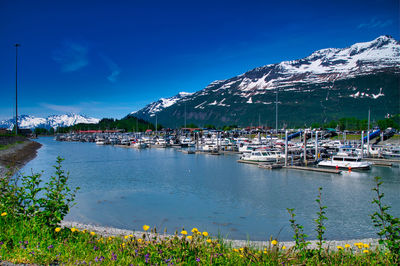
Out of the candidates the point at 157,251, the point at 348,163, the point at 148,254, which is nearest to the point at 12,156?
the point at 148,254

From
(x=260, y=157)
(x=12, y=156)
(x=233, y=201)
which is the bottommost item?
(x=233, y=201)

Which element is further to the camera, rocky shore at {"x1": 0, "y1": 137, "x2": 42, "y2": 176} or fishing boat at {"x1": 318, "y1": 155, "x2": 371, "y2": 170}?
fishing boat at {"x1": 318, "y1": 155, "x2": 371, "y2": 170}

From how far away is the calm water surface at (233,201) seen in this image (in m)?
17.3

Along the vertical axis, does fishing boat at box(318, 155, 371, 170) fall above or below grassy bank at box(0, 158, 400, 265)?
below

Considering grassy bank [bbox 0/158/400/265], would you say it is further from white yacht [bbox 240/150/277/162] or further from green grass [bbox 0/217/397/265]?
white yacht [bbox 240/150/277/162]

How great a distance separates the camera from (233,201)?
2427 cm

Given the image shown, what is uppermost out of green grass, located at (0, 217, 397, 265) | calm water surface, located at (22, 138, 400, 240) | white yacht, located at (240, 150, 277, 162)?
green grass, located at (0, 217, 397, 265)

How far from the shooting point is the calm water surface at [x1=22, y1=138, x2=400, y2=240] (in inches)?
681

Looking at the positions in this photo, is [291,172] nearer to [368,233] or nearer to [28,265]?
[368,233]

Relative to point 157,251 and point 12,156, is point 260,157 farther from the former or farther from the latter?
point 157,251

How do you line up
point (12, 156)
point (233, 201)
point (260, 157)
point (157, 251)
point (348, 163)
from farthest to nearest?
point (260, 157)
point (12, 156)
point (348, 163)
point (233, 201)
point (157, 251)

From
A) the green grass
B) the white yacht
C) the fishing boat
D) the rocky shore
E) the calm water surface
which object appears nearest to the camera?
the green grass

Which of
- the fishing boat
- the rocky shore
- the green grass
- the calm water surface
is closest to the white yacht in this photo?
the fishing boat

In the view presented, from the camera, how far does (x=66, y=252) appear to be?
6070 mm
